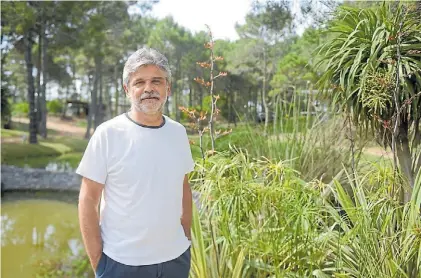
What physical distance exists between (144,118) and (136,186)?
21cm

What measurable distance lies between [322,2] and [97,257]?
4.08 metres

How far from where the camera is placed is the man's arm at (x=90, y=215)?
1276 mm

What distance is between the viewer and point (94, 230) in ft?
4.24

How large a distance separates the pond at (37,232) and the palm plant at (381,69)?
10.1ft

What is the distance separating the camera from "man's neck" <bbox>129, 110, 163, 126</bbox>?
1.34 m

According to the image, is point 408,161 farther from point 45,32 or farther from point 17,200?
point 45,32

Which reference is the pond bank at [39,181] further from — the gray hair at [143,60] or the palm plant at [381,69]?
the gray hair at [143,60]

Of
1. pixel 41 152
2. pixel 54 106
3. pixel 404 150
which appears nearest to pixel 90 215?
pixel 404 150

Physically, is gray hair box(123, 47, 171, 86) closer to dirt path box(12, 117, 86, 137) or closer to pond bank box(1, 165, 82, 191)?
pond bank box(1, 165, 82, 191)

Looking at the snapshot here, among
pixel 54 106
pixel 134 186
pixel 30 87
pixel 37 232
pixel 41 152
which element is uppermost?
pixel 30 87

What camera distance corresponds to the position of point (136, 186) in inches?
49.8

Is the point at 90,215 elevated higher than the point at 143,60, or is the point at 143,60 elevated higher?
the point at 143,60

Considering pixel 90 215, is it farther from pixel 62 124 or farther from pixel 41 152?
pixel 62 124

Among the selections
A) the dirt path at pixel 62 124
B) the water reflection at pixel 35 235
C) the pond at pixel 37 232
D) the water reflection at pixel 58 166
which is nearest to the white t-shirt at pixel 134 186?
the pond at pixel 37 232
